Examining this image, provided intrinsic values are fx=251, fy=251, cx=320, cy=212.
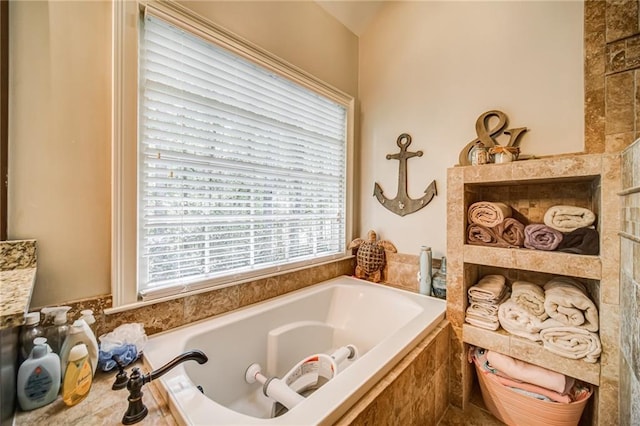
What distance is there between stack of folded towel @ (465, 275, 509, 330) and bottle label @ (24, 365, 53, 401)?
1.81 m

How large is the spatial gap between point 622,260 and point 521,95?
1052 mm

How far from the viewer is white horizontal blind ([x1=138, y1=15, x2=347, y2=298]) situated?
1172 millimetres

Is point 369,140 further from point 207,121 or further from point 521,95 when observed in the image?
point 207,121

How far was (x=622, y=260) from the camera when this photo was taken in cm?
102

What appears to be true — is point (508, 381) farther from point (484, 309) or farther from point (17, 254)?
point (17, 254)

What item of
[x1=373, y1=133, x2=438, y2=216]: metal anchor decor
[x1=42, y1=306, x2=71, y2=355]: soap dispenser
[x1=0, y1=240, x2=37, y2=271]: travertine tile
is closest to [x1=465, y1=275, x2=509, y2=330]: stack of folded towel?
[x1=373, y1=133, x2=438, y2=216]: metal anchor decor

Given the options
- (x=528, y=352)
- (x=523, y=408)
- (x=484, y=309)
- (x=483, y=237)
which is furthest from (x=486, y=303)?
(x=523, y=408)

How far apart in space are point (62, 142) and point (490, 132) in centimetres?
222

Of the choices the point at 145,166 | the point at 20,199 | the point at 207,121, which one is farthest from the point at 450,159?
the point at 20,199

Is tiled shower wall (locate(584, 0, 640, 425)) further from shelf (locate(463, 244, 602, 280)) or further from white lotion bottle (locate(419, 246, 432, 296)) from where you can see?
white lotion bottle (locate(419, 246, 432, 296))

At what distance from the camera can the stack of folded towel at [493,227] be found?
1344mm

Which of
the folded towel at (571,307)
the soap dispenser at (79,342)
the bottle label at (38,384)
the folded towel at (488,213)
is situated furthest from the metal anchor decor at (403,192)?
the bottle label at (38,384)

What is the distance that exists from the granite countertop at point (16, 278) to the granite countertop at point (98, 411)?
38 centimetres

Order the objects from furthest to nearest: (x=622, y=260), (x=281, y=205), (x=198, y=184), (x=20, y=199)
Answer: (x=281, y=205) → (x=198, y=184) → (x=622, y=260) → (x=20, y=199)
